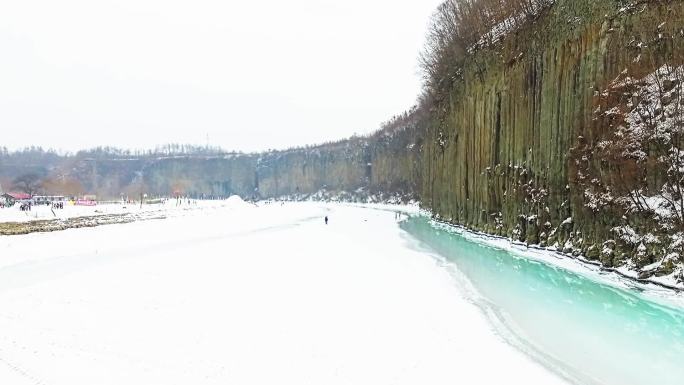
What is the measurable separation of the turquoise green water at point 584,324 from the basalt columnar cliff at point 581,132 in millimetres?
2538

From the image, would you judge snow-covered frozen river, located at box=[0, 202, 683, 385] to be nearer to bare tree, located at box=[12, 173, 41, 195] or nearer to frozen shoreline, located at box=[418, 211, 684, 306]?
frozen shoreline, located at box=[418, 211, 684, 306]

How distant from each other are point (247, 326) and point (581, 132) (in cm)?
1889

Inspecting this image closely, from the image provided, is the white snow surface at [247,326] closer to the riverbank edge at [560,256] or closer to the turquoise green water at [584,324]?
the turquoise green water at [584,324]

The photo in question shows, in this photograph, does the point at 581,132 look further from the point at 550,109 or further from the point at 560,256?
the point at 560,256

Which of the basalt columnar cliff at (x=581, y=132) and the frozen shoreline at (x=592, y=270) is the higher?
the basalt columnar cliff at (x=581, y=132)

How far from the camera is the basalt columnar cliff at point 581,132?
1683 centimetres

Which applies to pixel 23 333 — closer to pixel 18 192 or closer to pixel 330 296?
pixel 330 296

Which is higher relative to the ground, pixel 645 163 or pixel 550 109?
pixel 550 109

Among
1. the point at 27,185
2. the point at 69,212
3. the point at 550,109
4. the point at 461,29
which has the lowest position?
the point at 69,212

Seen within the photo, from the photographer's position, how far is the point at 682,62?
16500mm

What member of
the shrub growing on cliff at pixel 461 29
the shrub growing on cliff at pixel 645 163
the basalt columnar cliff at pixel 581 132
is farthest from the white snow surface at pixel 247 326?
the shrub growing on cliff at pixel 461 29

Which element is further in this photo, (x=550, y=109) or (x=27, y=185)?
(x=27, y=185)

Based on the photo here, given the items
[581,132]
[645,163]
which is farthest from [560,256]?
[645,163]

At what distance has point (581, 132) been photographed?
22297 mm
